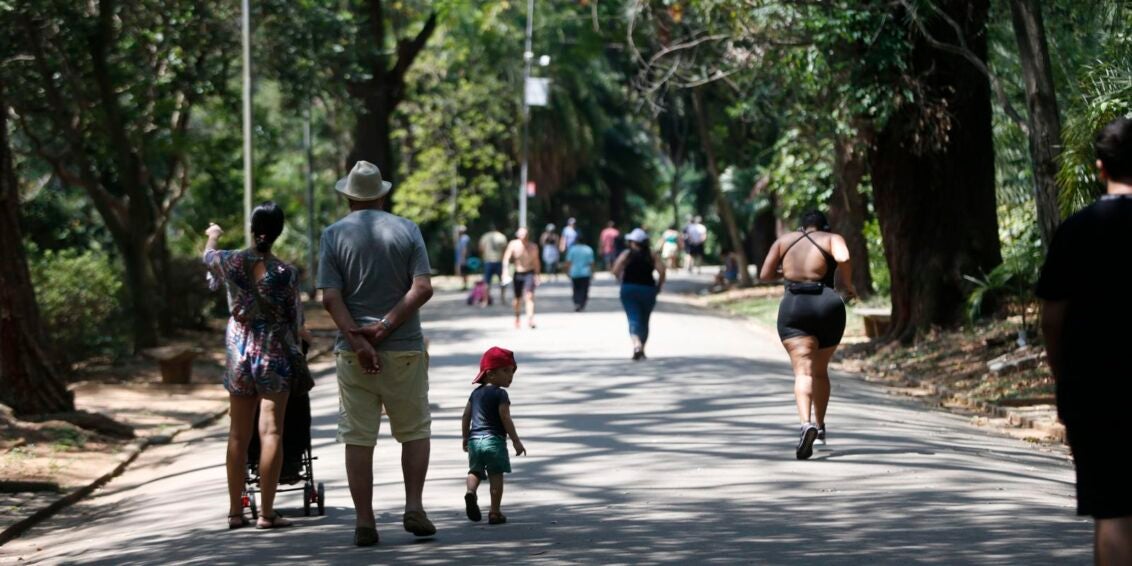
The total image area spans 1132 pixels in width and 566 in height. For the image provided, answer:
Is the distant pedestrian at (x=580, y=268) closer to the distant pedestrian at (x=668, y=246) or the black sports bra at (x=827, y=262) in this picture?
the black sports bra at (x=827, y=262)

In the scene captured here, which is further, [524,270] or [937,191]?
[524,270]

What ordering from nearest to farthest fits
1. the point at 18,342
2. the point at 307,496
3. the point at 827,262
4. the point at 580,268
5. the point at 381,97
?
the point at 307,496, the point at 827,262, the point at 18,342, the point at 580,268, the point at 381,97

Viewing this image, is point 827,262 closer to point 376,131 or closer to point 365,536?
point 365,536

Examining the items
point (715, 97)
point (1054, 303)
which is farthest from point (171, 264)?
point (1054, 303)

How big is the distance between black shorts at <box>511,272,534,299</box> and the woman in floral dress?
19.3 m

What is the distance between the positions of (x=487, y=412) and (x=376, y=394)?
2.50ft

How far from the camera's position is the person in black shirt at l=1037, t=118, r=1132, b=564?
520cm

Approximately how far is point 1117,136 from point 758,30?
1846 cm

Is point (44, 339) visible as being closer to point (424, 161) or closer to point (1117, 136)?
point (1117, 136)

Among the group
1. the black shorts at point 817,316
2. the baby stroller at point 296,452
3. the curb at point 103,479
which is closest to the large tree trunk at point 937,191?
the curb at point 103,479

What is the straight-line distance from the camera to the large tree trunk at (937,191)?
22906 mm

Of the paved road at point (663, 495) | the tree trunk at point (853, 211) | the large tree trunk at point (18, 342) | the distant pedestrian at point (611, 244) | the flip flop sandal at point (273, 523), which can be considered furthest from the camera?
the distant pedestrian at point (611, 244)

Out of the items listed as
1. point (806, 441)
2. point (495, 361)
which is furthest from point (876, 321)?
point (495, 361)

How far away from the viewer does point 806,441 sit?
37.8 feet
